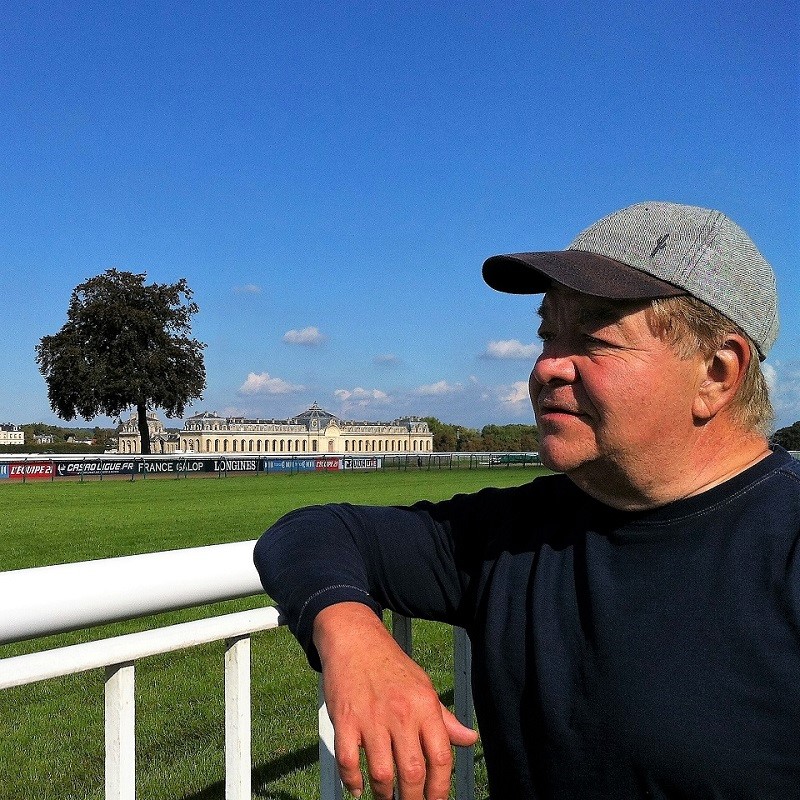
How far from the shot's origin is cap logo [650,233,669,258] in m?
1.34

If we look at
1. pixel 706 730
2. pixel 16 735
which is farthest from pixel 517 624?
pixel 16 735

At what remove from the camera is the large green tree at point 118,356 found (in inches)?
1828

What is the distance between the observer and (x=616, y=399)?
133 centimetres

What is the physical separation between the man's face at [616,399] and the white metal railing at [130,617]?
0.58 meters

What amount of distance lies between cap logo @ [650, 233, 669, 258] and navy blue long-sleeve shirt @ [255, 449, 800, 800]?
37 cm

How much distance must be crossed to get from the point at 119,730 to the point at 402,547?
54 cm

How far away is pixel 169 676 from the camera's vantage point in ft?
19.9

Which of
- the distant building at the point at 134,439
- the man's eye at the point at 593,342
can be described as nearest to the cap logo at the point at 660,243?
the man's eye at the point at 593,342

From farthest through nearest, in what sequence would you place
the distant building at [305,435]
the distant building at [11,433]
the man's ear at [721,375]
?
the distant building at [11,433] → the distant building at [305,435] → the man's ear at [721,375]

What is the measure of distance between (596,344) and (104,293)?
4997cm

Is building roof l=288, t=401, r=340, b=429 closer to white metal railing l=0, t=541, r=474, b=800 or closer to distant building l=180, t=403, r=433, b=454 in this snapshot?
distant building l=180, t=403, r=433, b=454

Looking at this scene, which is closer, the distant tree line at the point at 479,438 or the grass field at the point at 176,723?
the grass field at the point at 176,723

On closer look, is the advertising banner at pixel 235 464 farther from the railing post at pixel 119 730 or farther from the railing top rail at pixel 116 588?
the railing post at pixel 119 730

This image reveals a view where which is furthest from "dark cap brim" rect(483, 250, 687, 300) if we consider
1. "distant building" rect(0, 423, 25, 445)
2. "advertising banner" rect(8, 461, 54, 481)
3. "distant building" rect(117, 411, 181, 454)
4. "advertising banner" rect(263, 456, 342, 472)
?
"distant building" rect(0, 423, 25, 445)
